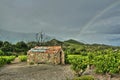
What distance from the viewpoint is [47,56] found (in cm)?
7831

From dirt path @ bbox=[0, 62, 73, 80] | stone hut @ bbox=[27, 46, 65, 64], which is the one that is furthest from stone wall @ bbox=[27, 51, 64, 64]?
dirt path @ bbox=[0, 62, 73, 80]

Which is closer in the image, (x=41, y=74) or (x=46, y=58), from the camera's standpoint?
(x=41, y=74)

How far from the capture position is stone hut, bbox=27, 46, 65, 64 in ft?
256

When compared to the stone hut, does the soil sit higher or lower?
lower

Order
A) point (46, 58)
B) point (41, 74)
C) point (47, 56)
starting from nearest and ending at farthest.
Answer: point (41, 74) < point (47, 56) < point (46, 58)

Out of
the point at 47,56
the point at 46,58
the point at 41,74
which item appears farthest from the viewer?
the point at 46,58

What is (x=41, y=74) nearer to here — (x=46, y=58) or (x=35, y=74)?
(x=35, y=74)

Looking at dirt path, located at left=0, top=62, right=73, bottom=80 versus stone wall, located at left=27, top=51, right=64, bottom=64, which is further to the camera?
stone wall, located at left=27, top=51, right=64, bottom=64

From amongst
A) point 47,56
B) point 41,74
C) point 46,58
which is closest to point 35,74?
point 41,74

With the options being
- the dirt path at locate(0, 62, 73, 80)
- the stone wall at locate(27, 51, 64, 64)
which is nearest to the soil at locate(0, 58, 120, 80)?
the dirt path at locate(0, 62, 73, 80)

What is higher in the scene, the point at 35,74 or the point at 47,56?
the point at 47,56

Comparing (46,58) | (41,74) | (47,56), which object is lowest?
(41,74)

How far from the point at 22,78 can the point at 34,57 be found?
109 feet

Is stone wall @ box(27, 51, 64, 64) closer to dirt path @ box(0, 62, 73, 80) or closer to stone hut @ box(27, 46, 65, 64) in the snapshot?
stone hut @ box(27, 46, 65, 64)
